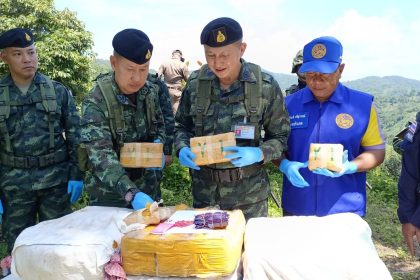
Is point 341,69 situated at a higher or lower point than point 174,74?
lower

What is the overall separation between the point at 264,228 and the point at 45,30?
20204 mm

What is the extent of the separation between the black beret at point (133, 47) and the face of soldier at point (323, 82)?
0.97 metres

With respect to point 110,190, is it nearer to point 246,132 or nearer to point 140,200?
point 140,200

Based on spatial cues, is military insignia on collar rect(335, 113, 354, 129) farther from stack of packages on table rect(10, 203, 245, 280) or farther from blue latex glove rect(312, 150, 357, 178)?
stack of packages on table rect(10, 203, 245, 280)

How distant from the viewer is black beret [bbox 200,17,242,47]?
7.72 ft

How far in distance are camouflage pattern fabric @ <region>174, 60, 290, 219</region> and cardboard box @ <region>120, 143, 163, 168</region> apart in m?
0.21

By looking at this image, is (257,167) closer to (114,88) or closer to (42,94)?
(114,88)

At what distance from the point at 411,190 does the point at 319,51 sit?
96 centimetres

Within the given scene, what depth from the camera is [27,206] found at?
335 centimetres

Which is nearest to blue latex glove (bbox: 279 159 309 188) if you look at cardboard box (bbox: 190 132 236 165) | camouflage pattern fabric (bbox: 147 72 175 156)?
cardboard box (bbox: 190 132 236 165)

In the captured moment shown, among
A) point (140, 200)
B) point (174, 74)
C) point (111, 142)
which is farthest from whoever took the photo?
point (174, 74)

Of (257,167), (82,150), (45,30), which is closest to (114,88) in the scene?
(82,150)

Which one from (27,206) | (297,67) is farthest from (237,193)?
(297,67)

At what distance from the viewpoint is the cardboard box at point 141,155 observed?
2385 millimetres
